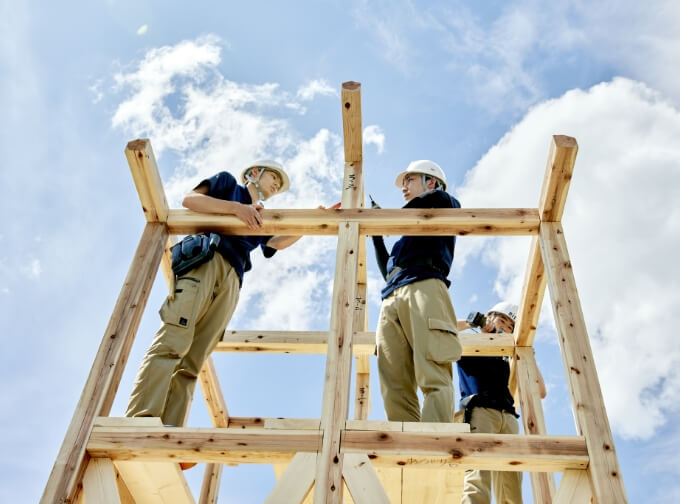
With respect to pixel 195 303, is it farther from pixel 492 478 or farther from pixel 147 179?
pixel 492 478

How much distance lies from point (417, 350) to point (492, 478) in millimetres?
1865

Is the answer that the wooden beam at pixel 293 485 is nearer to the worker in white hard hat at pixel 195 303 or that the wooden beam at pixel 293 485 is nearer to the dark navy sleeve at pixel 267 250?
the worker in white hard hat at pixel 195 303

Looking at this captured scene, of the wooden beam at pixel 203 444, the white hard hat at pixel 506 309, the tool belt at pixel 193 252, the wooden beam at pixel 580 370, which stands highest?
the white hard hat at pixel 506 309

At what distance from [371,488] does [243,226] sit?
2020mm

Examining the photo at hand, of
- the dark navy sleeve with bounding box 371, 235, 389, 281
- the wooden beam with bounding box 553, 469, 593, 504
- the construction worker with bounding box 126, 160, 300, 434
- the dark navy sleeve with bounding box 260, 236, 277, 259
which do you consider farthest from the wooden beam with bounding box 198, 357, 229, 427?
the wooden beam with bounding box 553, 469, 593, 504

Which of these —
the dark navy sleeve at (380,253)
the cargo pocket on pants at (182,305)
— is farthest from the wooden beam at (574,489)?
the cargo pocket on pants at (182,305)

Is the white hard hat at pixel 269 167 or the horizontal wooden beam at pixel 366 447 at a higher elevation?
the white hard hat at pixel 269 167

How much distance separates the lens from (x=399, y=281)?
4.57 metres

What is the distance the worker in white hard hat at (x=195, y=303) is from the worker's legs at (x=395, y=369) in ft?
3.51

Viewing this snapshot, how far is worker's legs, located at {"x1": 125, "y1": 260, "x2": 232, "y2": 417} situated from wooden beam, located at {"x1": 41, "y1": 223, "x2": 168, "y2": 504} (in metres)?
0.14

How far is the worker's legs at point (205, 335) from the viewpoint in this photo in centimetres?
428

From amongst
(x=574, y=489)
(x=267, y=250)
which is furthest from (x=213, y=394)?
(x=574, y=489)

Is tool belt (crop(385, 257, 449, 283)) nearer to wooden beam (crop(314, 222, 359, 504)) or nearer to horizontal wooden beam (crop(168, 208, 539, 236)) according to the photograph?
horizontal wooden beam (crop(168, 208, 539, 236))

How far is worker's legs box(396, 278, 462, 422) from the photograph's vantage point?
3.88 m
